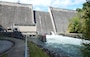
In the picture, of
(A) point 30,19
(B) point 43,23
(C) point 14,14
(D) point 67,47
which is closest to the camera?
(D) point 67,47

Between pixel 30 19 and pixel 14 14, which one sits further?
pixel 14 14

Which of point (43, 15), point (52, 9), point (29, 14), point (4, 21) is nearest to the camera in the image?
point (4, 21)

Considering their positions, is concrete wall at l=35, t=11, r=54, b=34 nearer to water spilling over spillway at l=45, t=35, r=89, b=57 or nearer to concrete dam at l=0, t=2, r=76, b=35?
concrete dam at l=0, t=2, r=76, b=35

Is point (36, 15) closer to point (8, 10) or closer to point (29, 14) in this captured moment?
point (29, 14)

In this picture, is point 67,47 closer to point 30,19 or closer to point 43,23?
point 30,19

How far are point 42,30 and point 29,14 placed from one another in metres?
11.2

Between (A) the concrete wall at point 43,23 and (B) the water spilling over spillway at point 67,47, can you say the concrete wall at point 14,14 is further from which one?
(B) the water spilling over spillway at point 67,47

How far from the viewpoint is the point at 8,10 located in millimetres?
85438

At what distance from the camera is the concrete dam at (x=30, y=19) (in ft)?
254

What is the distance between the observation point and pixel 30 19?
81438mm

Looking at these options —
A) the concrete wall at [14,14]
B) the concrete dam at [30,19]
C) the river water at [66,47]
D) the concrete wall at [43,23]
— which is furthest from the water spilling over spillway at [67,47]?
the concrete wall at [14,14]

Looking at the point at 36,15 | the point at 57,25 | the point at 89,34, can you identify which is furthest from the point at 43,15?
the point at 89,34

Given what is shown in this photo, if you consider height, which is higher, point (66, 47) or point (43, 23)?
point (43, 23)

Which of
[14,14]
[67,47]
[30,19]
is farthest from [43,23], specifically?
[67,47]
